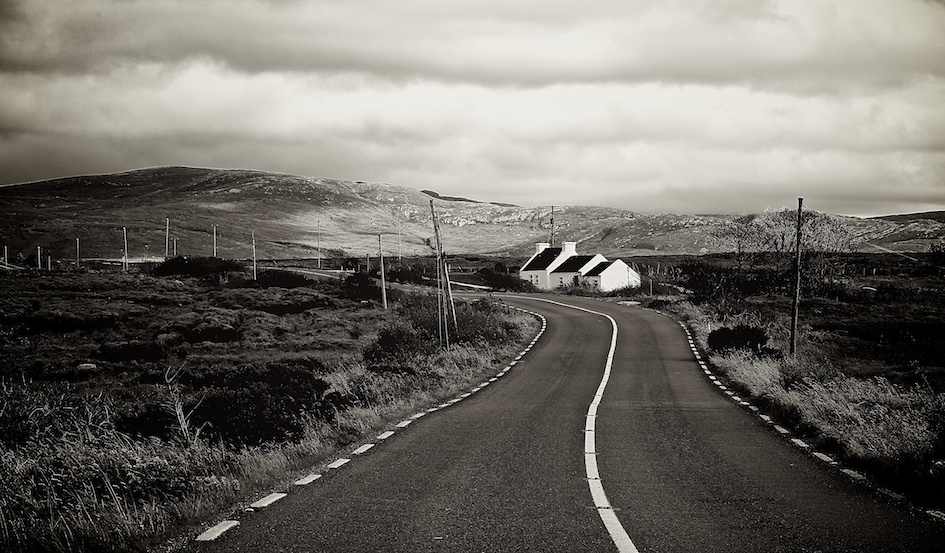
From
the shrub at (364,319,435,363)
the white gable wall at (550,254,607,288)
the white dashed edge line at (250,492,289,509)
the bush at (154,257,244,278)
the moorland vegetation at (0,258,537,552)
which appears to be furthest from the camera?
the white gable wall at (550,254,607,288)

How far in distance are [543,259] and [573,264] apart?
7227 mm

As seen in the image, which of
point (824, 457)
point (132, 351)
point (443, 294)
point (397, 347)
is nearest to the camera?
point (824, 457)

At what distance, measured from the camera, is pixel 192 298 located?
197 ft

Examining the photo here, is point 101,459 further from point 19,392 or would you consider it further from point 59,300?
point 59,300

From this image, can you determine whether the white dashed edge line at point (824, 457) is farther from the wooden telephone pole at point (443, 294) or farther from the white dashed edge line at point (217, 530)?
the wooden telephone pole at point (443, 294)

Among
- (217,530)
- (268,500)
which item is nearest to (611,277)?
(268,500)

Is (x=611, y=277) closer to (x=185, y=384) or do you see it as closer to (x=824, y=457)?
(x=185, y=384)

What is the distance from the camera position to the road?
22.2ft

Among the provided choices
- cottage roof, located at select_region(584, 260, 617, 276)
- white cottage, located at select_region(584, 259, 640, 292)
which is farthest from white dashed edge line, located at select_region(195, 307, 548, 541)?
cottage roof, located at select_region(584, 260, 617, 276)

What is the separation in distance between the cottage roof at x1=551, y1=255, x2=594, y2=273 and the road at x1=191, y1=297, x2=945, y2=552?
266ft

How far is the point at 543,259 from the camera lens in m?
105

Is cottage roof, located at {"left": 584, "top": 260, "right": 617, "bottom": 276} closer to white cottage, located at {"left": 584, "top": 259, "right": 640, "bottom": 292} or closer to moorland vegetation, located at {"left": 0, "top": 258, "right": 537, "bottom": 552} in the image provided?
white cottage, located at {"left": 584, "top": 259, "right": 640, "bottom": 292}

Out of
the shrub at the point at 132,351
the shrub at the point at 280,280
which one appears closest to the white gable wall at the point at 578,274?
the shrub at the point at 280,280

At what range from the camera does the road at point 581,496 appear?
6777mm
